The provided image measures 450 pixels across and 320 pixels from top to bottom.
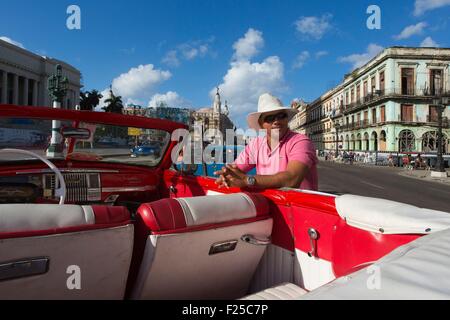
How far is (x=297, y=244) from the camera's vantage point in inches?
82.4

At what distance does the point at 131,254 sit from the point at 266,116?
184cm

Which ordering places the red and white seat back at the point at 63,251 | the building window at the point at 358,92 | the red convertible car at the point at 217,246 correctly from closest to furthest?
the red convertible car at the point at 217,246
the red and white seat back at the point at 63,251
the building window at the point at 358,92

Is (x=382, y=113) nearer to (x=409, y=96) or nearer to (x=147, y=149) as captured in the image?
(x=409, y=96)

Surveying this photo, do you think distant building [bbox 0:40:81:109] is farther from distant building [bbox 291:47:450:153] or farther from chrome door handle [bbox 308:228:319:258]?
chrome door handle [bbox 308:228:319:258]

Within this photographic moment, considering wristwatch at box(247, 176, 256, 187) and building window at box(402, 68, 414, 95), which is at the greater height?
building window at box(402, 68, 414, 95)

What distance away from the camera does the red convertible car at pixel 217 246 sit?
105 cm

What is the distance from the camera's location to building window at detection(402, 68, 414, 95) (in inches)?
1534

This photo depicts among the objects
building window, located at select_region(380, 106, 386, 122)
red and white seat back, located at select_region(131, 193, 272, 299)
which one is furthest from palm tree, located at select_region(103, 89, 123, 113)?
red and white seat back, located at select_region(131, 193, 272, 299)

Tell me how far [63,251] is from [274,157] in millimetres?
1887

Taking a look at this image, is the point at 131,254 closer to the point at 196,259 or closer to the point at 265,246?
the point at 196,259

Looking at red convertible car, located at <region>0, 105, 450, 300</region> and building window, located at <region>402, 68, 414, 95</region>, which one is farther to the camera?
A: building window, located at <region>402, 68, 414, 95</region>

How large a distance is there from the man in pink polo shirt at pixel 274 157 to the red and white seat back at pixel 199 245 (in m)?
0.24

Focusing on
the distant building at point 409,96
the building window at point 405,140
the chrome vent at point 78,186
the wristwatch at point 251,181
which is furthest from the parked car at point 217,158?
the building window at point 405,140

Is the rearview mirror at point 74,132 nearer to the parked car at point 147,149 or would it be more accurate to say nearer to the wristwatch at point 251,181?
the parked car at point 147,149
